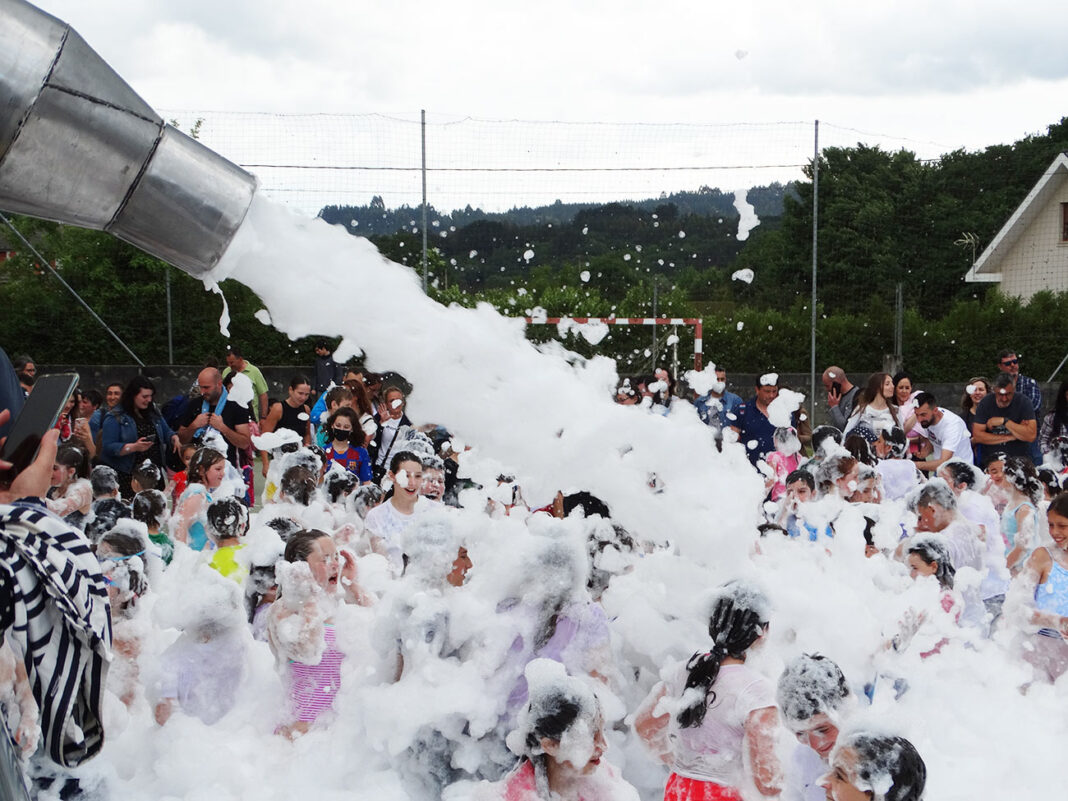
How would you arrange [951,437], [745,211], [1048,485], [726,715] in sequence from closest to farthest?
[726,715]
[1048,485]
[951,437]
[745,211]

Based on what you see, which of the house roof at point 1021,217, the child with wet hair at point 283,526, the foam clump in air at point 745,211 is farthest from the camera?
the house roof at point 1021,217

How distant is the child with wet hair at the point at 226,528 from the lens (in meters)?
5.14

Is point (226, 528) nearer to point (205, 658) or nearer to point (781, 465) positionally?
point (205, 658)

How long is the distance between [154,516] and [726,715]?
3594mm

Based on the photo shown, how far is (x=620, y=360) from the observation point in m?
13.1

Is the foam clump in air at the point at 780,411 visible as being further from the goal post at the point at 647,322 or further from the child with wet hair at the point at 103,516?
the child with wet hair at the point at 103,516

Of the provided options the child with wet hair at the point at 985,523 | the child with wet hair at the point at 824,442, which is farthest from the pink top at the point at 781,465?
the child with wet hair at the point at 985,523

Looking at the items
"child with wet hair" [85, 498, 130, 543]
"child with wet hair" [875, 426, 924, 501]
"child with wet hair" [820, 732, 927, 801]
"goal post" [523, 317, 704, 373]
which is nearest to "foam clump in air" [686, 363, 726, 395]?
"goal post" [523, 317, 704, 373]

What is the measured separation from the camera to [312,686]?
4203mm

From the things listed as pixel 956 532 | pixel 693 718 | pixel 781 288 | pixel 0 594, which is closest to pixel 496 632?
pixel 693 718

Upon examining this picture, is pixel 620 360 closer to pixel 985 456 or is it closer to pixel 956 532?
pixel 985 456

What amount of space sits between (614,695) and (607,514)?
2.25m

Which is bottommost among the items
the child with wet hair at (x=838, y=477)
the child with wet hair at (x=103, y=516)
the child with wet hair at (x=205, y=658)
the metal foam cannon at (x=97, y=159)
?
the child with wet hair at (x=205, y=658)

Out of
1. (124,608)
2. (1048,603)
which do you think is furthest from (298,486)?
(1048,603)
